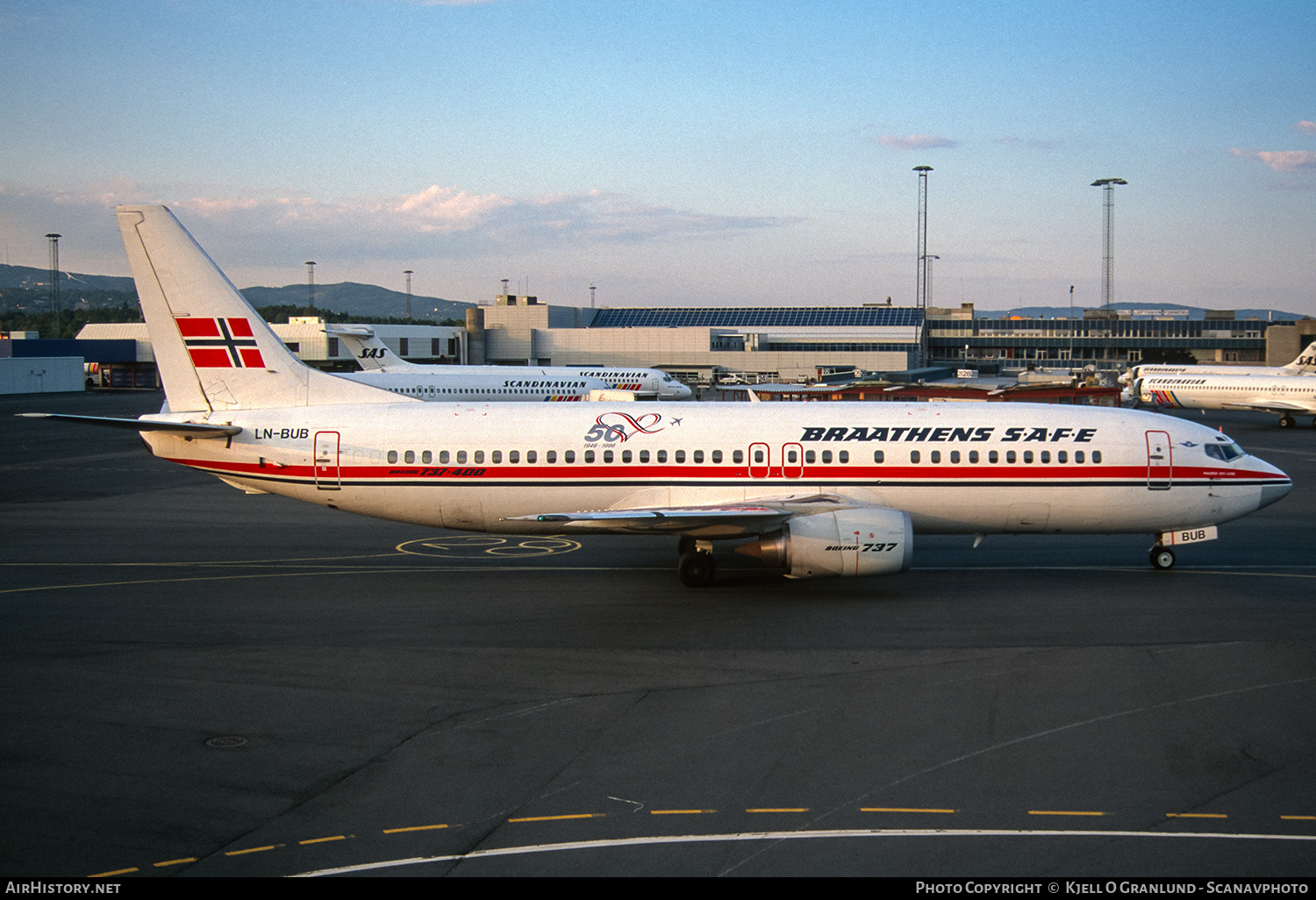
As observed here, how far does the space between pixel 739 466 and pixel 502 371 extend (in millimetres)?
57687

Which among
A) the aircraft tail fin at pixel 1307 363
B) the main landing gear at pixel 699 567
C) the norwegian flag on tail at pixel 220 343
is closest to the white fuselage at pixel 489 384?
the norwegian flag on tail at pixel 220 343

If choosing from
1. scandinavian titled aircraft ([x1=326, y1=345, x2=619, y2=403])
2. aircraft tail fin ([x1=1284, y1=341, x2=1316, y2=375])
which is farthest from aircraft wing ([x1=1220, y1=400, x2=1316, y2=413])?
scandinavian titled aircraft ([x1=326, y1=345, x2=619, y2=403])

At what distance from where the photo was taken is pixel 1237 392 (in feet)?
253

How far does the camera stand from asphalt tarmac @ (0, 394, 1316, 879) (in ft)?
37.0

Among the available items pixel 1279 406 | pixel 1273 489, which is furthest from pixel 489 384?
pixel 1279 406

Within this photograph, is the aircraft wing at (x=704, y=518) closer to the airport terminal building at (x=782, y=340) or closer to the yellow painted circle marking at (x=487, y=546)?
the yellow painted circle marking at (x=487, y=546)

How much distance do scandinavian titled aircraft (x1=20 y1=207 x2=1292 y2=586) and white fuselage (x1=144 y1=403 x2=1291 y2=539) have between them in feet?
0.14

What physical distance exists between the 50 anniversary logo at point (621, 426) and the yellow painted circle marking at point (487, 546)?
5.03 m

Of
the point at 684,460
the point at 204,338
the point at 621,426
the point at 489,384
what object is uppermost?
the point at 204,338

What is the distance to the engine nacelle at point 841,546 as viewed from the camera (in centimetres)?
2244

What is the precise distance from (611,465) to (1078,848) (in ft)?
52.9

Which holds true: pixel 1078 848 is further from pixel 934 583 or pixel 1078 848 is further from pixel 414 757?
pixel 934 583

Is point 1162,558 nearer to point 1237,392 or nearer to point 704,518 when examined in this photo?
point 704,518
